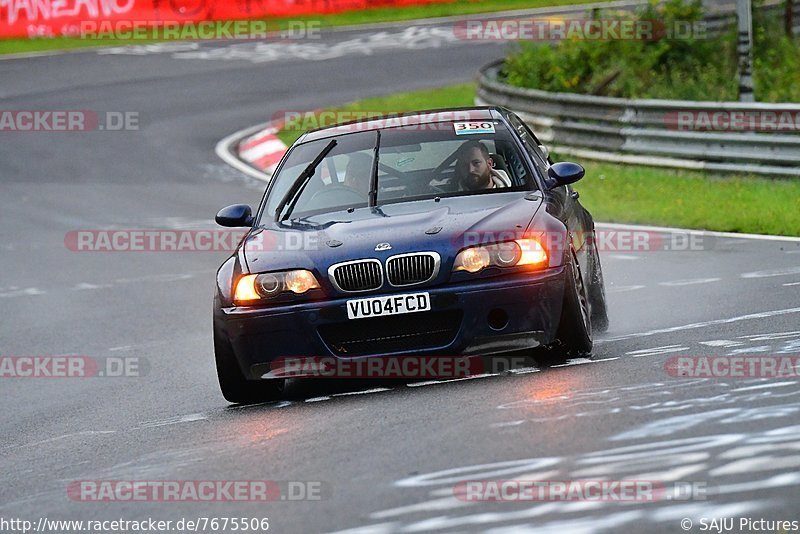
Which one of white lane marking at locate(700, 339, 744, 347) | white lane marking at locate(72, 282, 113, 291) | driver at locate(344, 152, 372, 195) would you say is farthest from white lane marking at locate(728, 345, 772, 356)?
white lane marking at locate(72, 282, 113, 291)

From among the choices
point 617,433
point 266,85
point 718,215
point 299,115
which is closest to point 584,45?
point 299,115

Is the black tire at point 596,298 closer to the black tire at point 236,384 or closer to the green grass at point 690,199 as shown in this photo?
the black tire at point 236,384

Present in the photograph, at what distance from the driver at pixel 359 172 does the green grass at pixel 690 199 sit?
6277mm

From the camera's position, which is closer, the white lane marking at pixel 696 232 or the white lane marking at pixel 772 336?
the white lane marking at pixel 772 336

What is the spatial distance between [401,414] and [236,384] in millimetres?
1432

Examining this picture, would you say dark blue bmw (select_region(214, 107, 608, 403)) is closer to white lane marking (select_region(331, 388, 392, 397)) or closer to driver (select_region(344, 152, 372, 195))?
driver (select_region(344, 152, 372, 195))

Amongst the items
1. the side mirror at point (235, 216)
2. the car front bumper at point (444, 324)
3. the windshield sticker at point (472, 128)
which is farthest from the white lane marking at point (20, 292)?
the car front bumper at point (444, 324)

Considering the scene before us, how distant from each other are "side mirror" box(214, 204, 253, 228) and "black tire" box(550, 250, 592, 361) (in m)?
2.14

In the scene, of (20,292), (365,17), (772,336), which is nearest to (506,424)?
(772,336)

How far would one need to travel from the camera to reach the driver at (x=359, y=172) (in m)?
9.12

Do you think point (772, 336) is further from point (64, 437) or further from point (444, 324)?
point (64, 437)

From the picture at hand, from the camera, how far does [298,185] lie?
936cm

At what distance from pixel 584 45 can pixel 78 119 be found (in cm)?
879

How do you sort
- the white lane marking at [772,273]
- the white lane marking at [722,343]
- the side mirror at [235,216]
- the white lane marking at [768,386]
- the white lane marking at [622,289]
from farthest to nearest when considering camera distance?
the white lane marking at [622,289] < the white lane marking at [772,273] < the side mirror at [235,216] < the white lane marking at [722,343] < the white lane marking at [768,386]
